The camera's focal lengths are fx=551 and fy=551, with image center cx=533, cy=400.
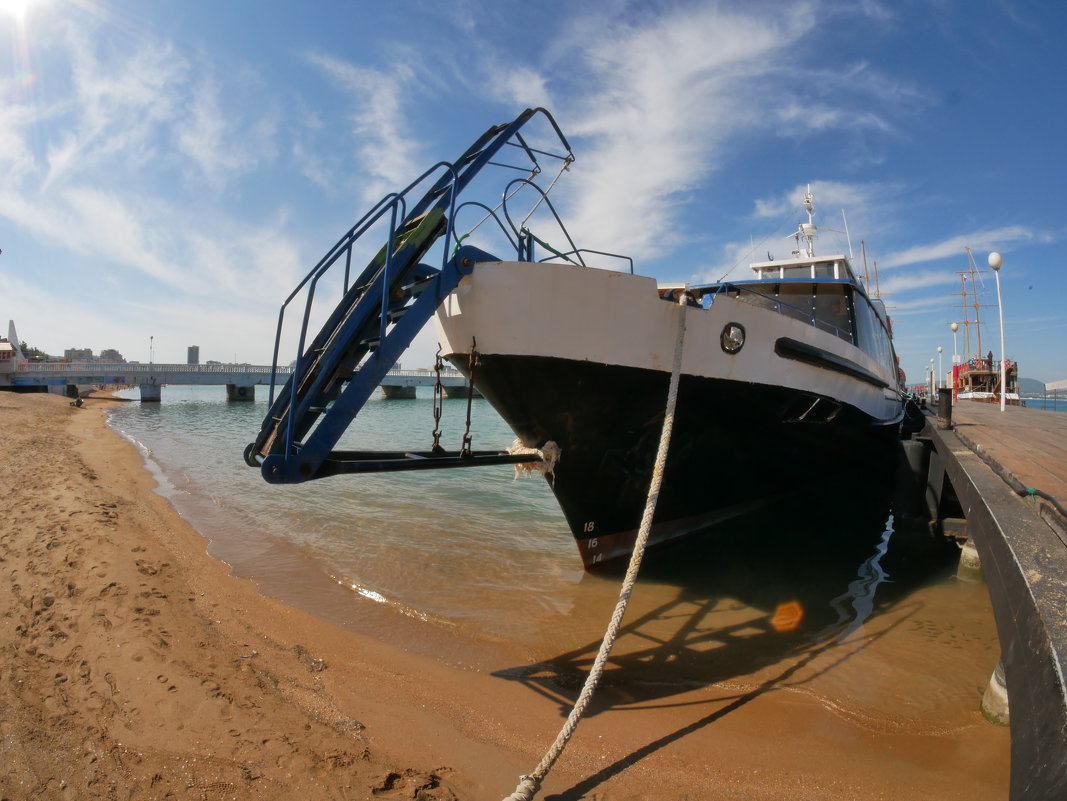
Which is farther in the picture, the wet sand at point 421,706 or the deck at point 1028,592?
the wet sand at point 421,706

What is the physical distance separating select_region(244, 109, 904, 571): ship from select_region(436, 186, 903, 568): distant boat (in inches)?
0.6

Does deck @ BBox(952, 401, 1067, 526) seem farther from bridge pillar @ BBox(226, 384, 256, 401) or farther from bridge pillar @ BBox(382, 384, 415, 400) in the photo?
bridge pillar @ BBox(226, 384, 256, 401)

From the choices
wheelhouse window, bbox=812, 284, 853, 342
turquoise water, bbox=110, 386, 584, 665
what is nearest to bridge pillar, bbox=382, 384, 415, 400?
turquoise water, bbox=110, 386, 584, 665

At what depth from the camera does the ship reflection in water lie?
430 centimetres

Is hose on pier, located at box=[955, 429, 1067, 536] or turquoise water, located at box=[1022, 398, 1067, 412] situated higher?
turquoise water, located at box=[1022, 398, 1067, 412]

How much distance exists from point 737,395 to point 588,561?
2503 mm

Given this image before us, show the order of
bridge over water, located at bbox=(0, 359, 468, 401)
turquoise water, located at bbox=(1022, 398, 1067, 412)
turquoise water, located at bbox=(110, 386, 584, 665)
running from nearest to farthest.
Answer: turquoise water, located at bbox=(110, 386, 584, 665) → turquoise water, located at bbox=(1022, 398, 1067, 412) → bridge over water, located at bbox=(0, 359, 468, 401)

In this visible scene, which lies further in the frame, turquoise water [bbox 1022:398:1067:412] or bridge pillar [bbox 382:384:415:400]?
bridge pillar [bbox 382:384:415:400]

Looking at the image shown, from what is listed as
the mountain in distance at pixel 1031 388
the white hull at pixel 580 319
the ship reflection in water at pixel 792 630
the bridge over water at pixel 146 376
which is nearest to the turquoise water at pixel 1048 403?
the mountain in distance at pixel 1031 388

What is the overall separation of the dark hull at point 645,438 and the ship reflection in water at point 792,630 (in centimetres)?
59

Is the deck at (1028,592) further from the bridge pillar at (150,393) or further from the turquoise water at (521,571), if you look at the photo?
the bridge pillar at (150,393)

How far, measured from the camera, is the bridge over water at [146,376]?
41.0 meters

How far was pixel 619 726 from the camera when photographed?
379 centimetres

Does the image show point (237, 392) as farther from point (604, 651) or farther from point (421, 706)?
point (604, 651)
